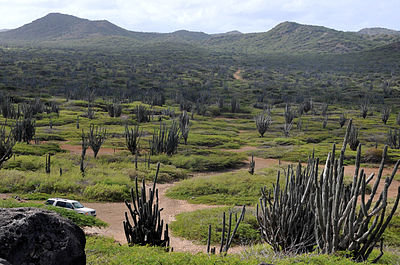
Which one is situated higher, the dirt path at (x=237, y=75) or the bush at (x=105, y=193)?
the dirt path at (x=237, y=75)

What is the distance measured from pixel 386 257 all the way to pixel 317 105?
70.6 metres

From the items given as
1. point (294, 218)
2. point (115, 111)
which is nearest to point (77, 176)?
point (294, 218)

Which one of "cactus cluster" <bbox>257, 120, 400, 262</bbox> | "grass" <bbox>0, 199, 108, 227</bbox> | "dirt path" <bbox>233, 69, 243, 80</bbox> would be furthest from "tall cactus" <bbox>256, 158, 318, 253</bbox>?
"dirt path" <bbox>233, 69, 243, 80</bbox>

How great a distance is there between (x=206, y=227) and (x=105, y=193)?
7374 millimetres

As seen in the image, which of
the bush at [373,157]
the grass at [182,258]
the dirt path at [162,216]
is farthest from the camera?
the bush at [373,157]

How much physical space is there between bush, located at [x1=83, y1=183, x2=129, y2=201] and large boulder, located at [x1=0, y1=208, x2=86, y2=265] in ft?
41.5

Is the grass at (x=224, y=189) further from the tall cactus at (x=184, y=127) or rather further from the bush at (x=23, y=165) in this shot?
the tall cactus at (x=184, y=127)

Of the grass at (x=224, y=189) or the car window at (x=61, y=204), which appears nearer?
the car window at (x=61, y=204)

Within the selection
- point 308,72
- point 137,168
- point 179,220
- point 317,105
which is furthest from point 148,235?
point 308,72

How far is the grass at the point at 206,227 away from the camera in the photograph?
14594 millimetres

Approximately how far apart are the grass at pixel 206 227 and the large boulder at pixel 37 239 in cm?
791

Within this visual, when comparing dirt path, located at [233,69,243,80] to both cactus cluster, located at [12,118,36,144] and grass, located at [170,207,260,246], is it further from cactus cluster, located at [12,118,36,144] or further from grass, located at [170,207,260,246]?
grass, located at [170,207,260,246]

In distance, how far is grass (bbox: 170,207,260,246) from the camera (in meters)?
14.6

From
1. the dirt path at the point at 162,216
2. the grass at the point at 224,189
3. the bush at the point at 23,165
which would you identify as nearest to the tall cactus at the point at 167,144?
the grass at the point at 224,189
